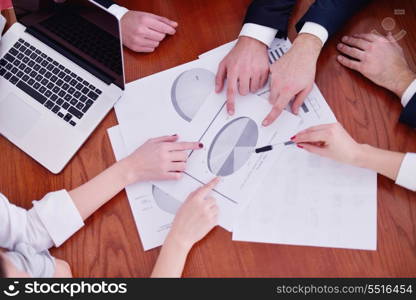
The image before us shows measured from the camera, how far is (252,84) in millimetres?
943

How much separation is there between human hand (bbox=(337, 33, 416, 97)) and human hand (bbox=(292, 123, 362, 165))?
0.52 feet

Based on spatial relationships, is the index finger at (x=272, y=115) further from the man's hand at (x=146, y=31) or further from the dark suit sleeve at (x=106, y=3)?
the dark suit sleeve at (x=106, y=3)

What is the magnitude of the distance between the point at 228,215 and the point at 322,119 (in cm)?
28

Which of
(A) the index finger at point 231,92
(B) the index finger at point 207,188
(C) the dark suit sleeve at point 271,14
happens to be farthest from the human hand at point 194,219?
(C) the dark suit sleeve at point 271,14

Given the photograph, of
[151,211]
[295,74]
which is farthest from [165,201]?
[295,74]

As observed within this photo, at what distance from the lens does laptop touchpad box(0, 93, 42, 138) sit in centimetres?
96

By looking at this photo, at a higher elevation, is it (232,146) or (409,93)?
(409,93)

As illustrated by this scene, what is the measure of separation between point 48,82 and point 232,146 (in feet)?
1.46

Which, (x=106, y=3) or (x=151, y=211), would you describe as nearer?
(x=151, y=211)

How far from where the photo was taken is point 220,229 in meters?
0.86

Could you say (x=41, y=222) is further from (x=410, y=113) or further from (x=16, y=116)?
(x=410, y=113)

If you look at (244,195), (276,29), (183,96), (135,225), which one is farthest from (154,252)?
(276,29)

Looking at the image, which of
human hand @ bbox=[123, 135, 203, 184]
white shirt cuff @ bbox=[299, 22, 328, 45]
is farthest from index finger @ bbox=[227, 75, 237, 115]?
white shirt cuff @ bbox=[299, 22, 328, 45]

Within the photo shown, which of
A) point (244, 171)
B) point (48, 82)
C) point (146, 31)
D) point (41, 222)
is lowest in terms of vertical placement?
point (41, 222)
